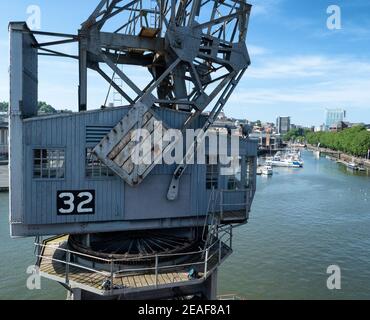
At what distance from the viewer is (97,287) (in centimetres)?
1378

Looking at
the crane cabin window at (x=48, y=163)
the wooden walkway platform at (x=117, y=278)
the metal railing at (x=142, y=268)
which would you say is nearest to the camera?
the wooden walkway platform at (x=117, y=278)

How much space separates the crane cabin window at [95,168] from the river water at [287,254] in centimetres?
1718

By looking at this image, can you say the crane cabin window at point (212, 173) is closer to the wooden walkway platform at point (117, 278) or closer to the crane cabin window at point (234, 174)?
the crane cabin window at point (234, 174)

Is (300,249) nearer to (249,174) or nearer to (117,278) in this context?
(249,174)

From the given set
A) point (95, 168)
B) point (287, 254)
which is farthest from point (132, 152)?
point (287, 254)

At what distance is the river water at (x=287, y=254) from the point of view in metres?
30.1

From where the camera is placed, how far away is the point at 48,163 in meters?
15.3

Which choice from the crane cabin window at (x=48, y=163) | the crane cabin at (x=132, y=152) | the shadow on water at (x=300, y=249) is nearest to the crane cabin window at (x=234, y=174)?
the crane cabin at (x=132, y=152)

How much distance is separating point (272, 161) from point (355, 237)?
93.5m

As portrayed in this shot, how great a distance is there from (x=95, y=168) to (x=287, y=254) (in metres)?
28.4

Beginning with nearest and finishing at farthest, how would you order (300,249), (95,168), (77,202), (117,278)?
1. (117,278)
2. (77,202)
3. (95,168)
4. (300,249)

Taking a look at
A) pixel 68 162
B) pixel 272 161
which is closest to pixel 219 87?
pixel 68 162

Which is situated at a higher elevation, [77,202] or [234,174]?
[234,174]

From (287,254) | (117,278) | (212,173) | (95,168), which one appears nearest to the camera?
(117,278)
